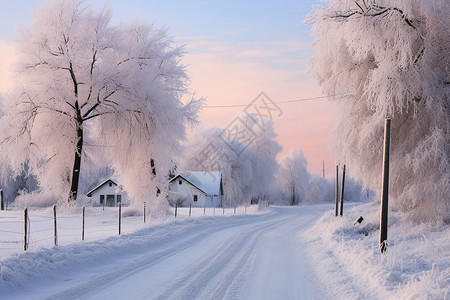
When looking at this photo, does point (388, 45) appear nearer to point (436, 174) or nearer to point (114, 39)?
point (436, 174)

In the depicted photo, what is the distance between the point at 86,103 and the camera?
2648 cm

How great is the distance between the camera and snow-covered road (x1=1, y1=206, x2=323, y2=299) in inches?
315

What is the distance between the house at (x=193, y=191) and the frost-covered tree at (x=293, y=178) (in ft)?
118

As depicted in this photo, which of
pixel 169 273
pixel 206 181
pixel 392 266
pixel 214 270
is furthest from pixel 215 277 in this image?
pixel 206 181

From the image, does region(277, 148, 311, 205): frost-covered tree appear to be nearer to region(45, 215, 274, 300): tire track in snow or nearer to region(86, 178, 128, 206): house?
region(86, 178, 128, 206): house

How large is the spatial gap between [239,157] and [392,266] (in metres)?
56.0

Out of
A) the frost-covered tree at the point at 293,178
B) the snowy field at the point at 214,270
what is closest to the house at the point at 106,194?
the frost-covered tree at the point at 293,178

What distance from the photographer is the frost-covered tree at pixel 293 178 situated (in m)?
92.8

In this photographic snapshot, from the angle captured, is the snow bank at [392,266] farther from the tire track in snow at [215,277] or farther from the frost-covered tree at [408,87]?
the tire track in snow at [215,277]

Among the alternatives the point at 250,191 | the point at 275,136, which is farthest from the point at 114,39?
the point at 275,136

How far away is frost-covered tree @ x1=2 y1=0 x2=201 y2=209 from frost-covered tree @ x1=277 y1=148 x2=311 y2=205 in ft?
218

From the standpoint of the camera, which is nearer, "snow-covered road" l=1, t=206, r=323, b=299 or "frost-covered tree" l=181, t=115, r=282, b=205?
"snow-covered road" l=1, t=206, r=323, b=299

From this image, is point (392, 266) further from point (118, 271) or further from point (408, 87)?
point (408, 87)

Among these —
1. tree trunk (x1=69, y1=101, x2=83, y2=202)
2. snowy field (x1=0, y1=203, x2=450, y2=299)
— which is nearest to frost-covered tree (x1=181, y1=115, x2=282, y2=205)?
tree trunk (x1=69, y1=101, x2=83, y2=202)
